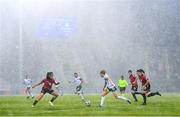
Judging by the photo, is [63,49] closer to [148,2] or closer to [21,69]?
[21,69]

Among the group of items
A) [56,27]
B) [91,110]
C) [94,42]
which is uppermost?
[94,42]

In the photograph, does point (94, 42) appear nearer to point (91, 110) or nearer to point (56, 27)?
point (56, 27)

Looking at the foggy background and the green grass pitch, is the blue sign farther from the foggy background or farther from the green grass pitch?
the green grass pitch

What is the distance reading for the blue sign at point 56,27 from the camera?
48.1 m

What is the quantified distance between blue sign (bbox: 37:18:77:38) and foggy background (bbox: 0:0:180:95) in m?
6.76

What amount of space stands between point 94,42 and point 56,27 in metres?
17.1

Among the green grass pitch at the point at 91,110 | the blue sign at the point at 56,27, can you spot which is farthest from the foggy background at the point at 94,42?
the green grass pitch at the point at 91,110

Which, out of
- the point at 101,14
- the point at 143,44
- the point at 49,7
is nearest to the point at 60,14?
the point at 49,7

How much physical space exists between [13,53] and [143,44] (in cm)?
1597

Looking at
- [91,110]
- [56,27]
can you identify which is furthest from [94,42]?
[91,110]

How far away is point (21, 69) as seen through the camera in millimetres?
61188

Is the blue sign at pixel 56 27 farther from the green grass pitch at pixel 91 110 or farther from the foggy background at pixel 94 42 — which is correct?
the green grass pitch at pixel 91 110

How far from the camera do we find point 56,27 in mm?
48094

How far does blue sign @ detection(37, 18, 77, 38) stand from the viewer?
48.1 metres
